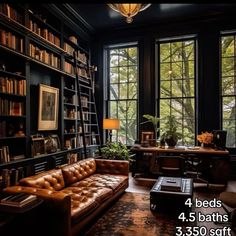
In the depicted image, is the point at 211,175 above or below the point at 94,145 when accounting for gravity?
below

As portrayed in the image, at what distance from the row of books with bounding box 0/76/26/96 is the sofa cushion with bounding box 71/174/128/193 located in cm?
185

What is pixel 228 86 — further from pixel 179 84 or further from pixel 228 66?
pixel 179 84

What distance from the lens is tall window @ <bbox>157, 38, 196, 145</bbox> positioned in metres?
6.00

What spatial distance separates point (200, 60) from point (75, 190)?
456cm

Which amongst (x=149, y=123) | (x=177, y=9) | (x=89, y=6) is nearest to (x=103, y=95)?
(x=149, y=123)

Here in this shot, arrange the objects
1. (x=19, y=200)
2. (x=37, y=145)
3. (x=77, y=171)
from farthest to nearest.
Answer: (x=37, y=145) → (x=77, y=171) → (x=19, y=200)

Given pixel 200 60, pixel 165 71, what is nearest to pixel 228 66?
pixel 200 60

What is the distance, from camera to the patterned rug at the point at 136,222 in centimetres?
266

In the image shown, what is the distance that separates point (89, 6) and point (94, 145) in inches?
138

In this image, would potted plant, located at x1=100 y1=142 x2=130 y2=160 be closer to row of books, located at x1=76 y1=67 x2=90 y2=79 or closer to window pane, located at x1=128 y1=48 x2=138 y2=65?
row of books, located at x1=76 y1=67 x2=90 y2=79

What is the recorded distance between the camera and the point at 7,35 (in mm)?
3646

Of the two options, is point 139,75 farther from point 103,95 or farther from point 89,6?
point 89,6

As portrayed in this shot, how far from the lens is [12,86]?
375 centimetres

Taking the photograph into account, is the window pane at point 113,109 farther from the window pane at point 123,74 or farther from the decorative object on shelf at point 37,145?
the decorative object on shelf at point 37,145
